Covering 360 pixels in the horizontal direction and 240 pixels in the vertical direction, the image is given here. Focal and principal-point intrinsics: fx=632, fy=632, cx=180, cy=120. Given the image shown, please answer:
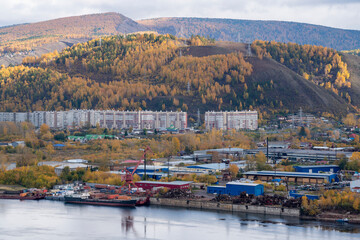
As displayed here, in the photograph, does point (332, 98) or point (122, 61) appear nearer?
point (332, 98)

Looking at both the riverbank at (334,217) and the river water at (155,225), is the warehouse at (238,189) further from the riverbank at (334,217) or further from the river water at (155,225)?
the riverbank at (334,217)

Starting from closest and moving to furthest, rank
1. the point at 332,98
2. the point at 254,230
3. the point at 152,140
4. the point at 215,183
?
the point at 254,230, the point at 215,183, the point at 152,140, the point at 332,98

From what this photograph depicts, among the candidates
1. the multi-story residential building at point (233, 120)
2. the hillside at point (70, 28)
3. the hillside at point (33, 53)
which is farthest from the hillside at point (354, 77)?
the hillside at point (70, 28)

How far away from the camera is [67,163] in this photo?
103 ft

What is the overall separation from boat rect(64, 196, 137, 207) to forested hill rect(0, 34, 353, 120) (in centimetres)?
2810

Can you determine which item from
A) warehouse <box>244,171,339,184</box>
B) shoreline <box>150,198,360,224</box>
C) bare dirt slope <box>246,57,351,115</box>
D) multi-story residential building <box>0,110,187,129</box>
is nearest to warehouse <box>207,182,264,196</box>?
shoreline <box>150,198,360,224</box>

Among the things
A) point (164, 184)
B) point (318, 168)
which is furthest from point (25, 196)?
point (318, 168)

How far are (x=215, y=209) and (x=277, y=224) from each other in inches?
122

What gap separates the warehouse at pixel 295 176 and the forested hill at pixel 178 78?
980 inches

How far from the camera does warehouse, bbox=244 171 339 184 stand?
26094 mm

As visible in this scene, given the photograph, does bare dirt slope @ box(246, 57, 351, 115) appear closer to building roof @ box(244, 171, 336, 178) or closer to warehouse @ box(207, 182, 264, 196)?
building roof @ box(244, 171, 336, 178)

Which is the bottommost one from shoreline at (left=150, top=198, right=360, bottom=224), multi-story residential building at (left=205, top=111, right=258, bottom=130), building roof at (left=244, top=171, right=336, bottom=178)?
shoreline at (left=150, top=198, right=360, bottom=224)

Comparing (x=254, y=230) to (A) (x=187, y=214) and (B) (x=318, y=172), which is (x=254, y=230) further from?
(B) (x=318, y=172)

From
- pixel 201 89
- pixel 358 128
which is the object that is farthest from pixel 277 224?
pixel 201 89
